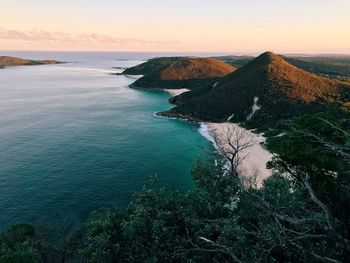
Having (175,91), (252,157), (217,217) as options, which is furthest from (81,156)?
(175,91)

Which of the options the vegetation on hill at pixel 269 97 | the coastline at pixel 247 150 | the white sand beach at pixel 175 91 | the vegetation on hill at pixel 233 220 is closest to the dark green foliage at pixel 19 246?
the vegetation on hill at pixel 233 220

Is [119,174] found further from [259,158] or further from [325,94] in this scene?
[325,94]

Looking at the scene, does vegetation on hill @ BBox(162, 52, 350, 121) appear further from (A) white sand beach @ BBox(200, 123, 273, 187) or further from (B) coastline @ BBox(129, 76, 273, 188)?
(A) white sand beach @ BBox(200, 123, 273, 187)

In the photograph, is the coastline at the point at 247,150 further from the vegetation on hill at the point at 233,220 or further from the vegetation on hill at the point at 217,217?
the vegetation on hill at the point at 217,217

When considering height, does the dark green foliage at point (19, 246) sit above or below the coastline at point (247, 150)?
above

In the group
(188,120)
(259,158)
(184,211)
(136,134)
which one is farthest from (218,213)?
(188,120)

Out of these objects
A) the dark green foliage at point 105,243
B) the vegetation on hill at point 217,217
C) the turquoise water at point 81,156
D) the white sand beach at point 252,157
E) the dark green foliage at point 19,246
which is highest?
the vegetation on hill at point 217,217

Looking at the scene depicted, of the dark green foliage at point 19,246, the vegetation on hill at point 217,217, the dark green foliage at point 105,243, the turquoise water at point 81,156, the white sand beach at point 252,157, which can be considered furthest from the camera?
the white sand beach at point 252,157
